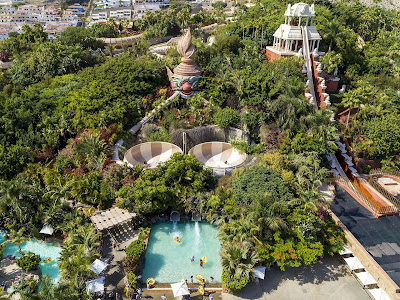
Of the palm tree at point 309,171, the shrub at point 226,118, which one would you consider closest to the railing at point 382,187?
the palm tree at point 309,171

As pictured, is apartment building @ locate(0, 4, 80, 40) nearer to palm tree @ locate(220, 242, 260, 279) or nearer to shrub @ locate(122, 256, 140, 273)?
shrub @ locate(122, 256, 140, 273)

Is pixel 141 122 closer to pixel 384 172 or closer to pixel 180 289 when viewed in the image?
pixel 180 289

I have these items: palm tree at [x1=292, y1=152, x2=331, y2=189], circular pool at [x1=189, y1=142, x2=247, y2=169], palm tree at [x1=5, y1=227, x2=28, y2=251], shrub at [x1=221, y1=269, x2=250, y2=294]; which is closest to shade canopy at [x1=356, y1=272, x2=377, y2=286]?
palm tree at [x1=292, y1=152, x2=331, y2=189]

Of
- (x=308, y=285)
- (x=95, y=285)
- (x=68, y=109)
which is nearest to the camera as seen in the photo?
(x=95, y=285)

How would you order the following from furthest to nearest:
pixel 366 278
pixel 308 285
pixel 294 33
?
1. pixel 294 33
2. pixel 308 285
3. pixel 366 278

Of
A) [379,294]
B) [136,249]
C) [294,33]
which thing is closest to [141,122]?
[136,249]

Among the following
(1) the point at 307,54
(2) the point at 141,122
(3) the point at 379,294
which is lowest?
(3) the point at 379,294

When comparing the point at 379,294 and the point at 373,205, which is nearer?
the point at 379,294
